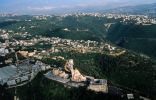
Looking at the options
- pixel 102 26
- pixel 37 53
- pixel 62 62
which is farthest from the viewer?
pixel 102 26

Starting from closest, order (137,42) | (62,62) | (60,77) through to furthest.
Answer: (60,77) < (62,62) < (137,42)

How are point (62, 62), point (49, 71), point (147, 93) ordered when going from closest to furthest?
1. point (147, 93)
2. point (49, 71)
3. point (62, 62)

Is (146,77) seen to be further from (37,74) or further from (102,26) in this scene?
(102,26)

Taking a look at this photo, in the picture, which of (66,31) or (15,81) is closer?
(15,81)

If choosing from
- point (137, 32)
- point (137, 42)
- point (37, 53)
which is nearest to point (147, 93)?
point (37, 53)

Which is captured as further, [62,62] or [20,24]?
[20,24]

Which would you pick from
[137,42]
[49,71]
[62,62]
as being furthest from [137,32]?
[49,71]

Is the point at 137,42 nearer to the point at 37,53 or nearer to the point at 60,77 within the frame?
the point at 37,53

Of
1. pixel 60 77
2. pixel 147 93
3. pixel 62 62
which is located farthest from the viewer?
pixel 62 62
